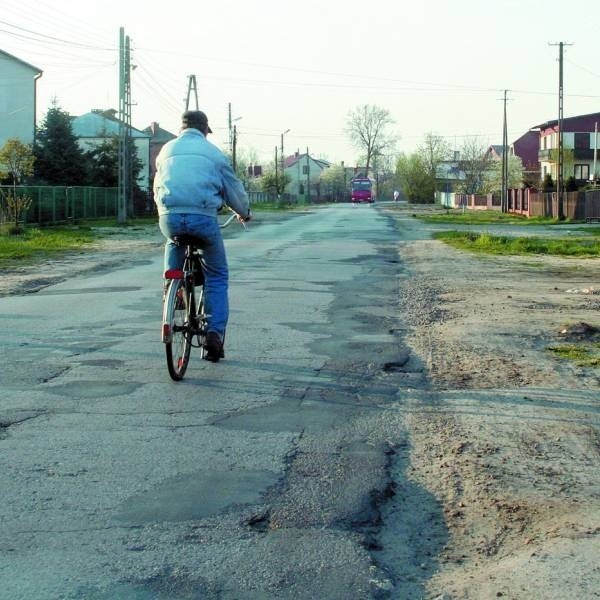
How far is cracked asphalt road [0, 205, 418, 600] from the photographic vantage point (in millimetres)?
3488

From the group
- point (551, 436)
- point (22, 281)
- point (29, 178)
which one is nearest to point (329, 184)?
point (29, 178)

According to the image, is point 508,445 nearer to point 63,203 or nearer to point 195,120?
point 195,120

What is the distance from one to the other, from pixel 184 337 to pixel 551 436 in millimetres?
2779

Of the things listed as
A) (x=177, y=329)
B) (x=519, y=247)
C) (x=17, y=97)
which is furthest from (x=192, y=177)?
(x=17, y=97)

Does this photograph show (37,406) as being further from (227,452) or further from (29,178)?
(29,178)

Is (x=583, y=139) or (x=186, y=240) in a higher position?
(x=583, y=139)

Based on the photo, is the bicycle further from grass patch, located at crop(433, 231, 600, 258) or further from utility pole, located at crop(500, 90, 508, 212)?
utility pole, located at crop(500, 90, 508, 212)

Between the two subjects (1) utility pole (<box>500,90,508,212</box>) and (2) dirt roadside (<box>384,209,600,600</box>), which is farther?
(1) utility pole (<box>500,90,508,212</box>)

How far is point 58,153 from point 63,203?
12.8 m

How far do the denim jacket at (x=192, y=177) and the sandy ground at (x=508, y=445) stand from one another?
82.5 inches

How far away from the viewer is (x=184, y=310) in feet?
23.0

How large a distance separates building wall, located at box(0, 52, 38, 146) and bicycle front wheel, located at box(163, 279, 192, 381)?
5097cm

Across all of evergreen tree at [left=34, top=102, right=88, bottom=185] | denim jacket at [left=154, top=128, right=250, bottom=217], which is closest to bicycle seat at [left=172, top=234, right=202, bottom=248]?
denim jacket at [left=154, top=128, right=250, bottom=217]

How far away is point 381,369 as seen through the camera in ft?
24.6
